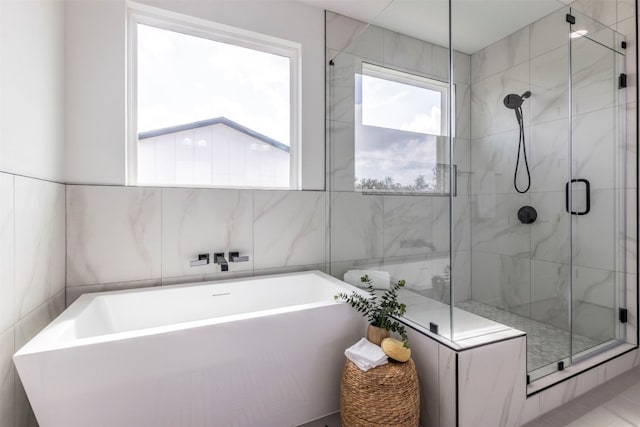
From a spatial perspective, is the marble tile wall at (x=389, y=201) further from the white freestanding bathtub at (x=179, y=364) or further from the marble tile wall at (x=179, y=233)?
the white freestanding bathtub at (x=179, y=364)

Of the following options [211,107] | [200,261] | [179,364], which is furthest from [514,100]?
[179,364]

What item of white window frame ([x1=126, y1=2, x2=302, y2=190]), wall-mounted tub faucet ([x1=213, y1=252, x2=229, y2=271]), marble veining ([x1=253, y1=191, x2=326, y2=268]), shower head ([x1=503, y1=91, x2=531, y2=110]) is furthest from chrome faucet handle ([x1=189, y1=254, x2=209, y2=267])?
shower head ([x1=503, y1=91, x2=531, y2=110])

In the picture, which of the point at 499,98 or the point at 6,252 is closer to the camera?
the point at 6,252

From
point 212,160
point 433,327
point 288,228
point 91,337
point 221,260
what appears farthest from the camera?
point 288,228

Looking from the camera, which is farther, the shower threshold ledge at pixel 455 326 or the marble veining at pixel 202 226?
the marble veining at pixel 202 226

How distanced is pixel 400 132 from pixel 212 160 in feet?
4.46

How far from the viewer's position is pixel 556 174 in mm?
2070

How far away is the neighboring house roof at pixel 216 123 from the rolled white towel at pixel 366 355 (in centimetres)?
163

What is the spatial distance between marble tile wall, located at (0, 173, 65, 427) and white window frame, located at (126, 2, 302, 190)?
0.54 metres

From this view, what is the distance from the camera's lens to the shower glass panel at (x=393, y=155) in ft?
5.60

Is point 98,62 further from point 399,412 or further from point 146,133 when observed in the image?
point 399,412

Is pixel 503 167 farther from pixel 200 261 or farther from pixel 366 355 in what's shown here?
pixel 200 261

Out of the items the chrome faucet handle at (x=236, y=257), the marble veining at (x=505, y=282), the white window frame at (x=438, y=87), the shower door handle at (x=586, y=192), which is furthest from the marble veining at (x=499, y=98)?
the chrome faucet handle at (x=236, y=257)

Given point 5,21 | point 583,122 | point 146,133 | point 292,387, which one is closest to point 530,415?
point 292,387
